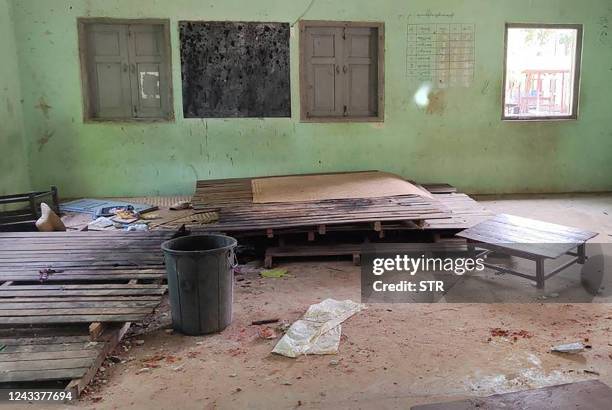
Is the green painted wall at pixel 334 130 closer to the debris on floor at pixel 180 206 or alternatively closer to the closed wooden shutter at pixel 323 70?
the closed wooden shutter at pixel 323 70

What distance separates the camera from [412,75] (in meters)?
6.27

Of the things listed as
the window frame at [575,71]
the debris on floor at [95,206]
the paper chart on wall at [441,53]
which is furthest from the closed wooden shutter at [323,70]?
the debris on floor at [95,206]

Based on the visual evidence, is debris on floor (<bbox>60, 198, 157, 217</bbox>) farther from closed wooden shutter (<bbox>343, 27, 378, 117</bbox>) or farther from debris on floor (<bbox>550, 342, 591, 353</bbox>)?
debris on floor (<bbox>550, 342, 591, 353</bbox>)

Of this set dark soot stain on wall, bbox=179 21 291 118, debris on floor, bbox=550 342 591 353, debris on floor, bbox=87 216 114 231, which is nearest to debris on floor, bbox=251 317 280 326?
debris on floor, bbox=550 342 591 353

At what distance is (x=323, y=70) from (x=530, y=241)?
3.41 metres

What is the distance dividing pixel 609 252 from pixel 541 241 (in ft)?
3.62

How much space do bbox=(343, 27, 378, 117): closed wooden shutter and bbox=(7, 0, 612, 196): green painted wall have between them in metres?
0.19

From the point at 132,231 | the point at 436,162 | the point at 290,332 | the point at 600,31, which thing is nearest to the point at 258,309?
the point at 290,332

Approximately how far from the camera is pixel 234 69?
19.9ft

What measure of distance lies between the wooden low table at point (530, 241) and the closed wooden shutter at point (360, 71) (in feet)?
8.62

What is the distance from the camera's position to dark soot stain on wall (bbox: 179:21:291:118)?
595cm

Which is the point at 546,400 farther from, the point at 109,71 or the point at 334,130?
the point at 109,71

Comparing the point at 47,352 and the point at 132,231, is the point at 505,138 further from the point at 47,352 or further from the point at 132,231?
the point at 47,352

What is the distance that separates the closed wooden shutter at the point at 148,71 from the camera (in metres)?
5.98
